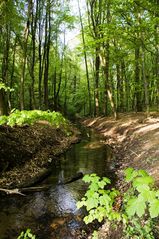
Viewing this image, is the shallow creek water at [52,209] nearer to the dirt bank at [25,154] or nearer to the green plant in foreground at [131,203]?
the dirt bank at [25,154]

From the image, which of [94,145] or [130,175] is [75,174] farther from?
[130,175]

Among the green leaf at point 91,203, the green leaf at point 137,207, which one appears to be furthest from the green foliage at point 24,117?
the green leaf at point 137,207

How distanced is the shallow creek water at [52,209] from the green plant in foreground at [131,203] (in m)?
1.96

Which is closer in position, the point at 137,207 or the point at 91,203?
the point at 137,207

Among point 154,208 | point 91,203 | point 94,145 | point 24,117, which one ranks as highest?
point 24,117

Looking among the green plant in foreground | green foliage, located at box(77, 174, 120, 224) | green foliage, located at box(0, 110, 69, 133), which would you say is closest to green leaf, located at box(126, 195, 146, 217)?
the green plant in foreground

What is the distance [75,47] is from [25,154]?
22426 millimetres

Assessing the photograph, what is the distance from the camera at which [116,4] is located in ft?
49.0

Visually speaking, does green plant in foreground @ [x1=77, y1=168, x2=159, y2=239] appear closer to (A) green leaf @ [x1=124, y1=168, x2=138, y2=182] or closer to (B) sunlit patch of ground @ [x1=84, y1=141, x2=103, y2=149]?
(A) green leaf @ [x1=124, y1=168, x2=138, y2=182]

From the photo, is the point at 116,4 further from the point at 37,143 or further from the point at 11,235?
the point at 11,235

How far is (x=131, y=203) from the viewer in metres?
2.68

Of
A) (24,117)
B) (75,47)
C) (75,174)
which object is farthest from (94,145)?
(75,47)

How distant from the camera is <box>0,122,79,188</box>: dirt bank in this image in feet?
31.6

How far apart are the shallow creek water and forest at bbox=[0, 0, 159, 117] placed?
11.6 ft
